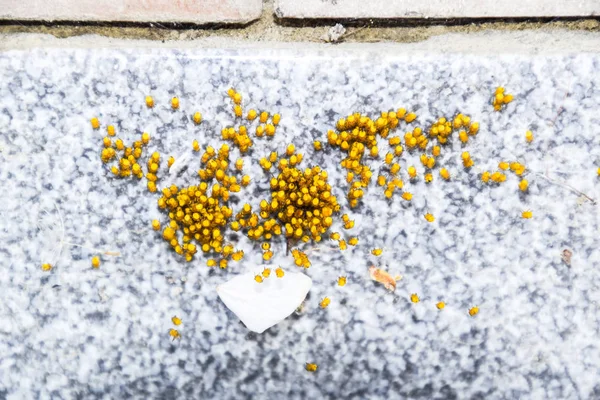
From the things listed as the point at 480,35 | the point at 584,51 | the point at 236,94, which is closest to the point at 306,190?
the point at 236,94

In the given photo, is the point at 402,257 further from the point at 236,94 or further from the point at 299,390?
the point at 236,94

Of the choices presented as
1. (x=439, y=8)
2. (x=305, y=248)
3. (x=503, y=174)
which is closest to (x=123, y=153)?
(x=305, y=248)

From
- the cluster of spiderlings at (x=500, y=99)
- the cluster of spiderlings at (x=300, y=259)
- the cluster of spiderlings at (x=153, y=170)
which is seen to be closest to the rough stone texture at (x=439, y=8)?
the cluster of spiderlings at (x=500, y=99)

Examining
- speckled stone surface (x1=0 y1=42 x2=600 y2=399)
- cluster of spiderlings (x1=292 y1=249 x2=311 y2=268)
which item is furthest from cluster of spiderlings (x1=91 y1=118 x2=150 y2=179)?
cluster of spiderlings (x1=292 y1=249 x2=311 y2=268)

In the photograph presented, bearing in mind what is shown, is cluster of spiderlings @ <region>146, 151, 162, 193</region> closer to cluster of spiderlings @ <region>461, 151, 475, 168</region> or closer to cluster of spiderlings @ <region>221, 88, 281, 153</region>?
cluster of spiderlings @ <region>221, 88, 281, 153</region>

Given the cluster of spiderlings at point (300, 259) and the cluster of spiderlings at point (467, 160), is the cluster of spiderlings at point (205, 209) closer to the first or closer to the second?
the cluster of spiderlings at point (300, 259)
